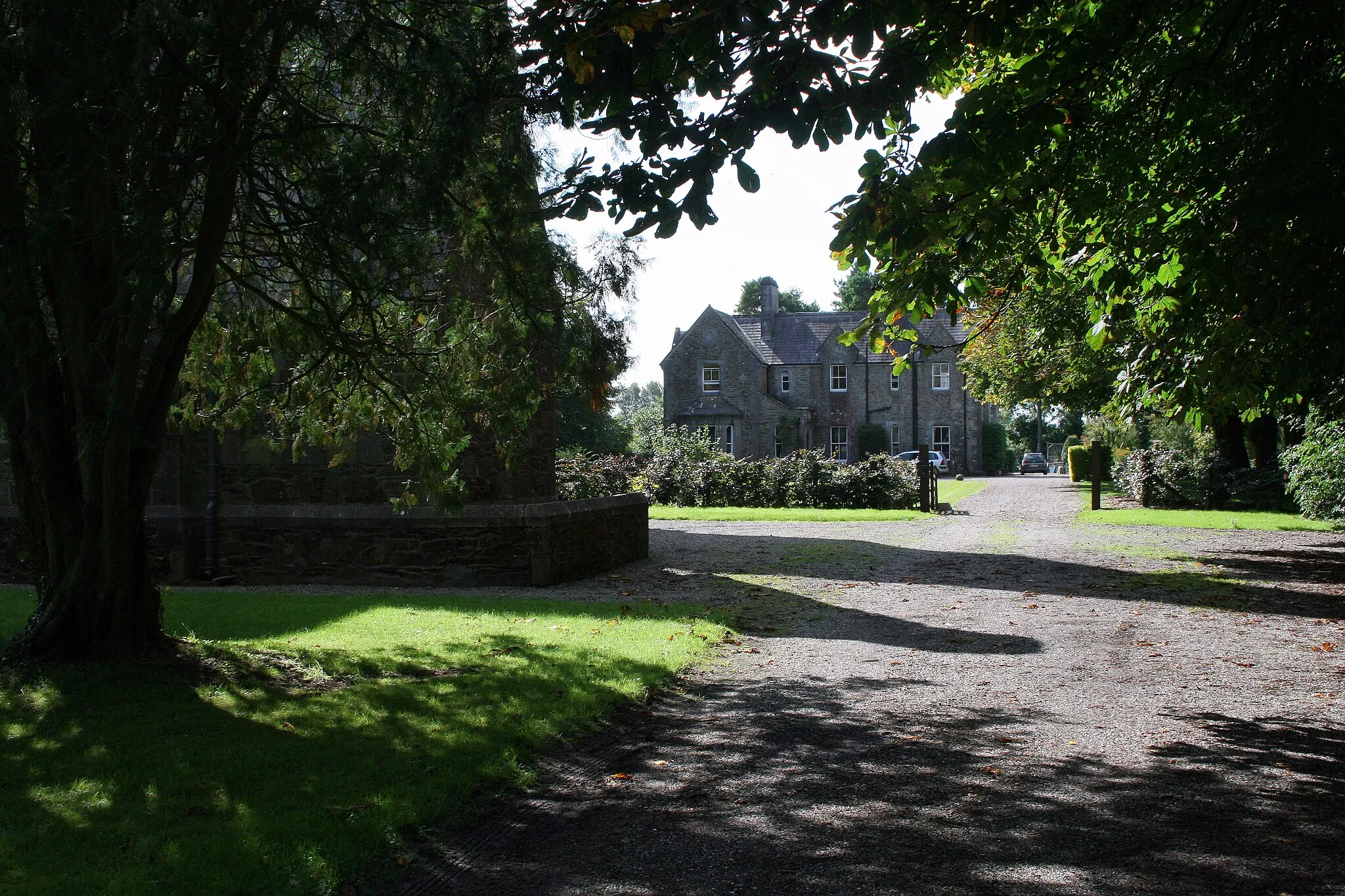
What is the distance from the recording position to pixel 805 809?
4.81 metres

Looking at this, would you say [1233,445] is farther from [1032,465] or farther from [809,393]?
[1032,465]

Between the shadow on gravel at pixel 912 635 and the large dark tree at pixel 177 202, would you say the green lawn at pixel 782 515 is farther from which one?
the large dark tree at pixel 177 202

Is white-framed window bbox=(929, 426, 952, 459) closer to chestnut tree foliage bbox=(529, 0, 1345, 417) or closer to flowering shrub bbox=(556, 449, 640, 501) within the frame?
flowering shrub bbox=(556, 449, 640, 501)

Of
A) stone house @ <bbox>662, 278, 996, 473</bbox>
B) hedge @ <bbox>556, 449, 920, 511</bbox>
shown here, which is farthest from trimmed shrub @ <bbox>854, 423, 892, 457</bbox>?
hedge @ <bbox>556, 449, 920, 511</bbox>

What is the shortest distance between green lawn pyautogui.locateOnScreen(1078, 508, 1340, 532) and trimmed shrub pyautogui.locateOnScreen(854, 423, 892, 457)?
93.1 ft

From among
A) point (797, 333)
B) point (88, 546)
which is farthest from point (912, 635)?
point (797, 333)

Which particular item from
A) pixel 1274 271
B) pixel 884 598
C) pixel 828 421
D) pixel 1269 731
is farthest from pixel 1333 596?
pixel 828 421

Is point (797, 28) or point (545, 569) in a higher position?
point (797, 28)

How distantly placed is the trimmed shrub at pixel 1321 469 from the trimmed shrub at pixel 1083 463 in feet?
86.3

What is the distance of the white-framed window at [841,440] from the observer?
5564 cm

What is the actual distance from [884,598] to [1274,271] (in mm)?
5652

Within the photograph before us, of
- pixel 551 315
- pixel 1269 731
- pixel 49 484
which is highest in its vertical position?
pixel 551 315

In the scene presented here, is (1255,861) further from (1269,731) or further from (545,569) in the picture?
(545,569)

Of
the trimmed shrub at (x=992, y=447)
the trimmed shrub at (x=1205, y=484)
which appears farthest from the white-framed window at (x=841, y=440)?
the trimmed shrub at (x=1205, y=484)
